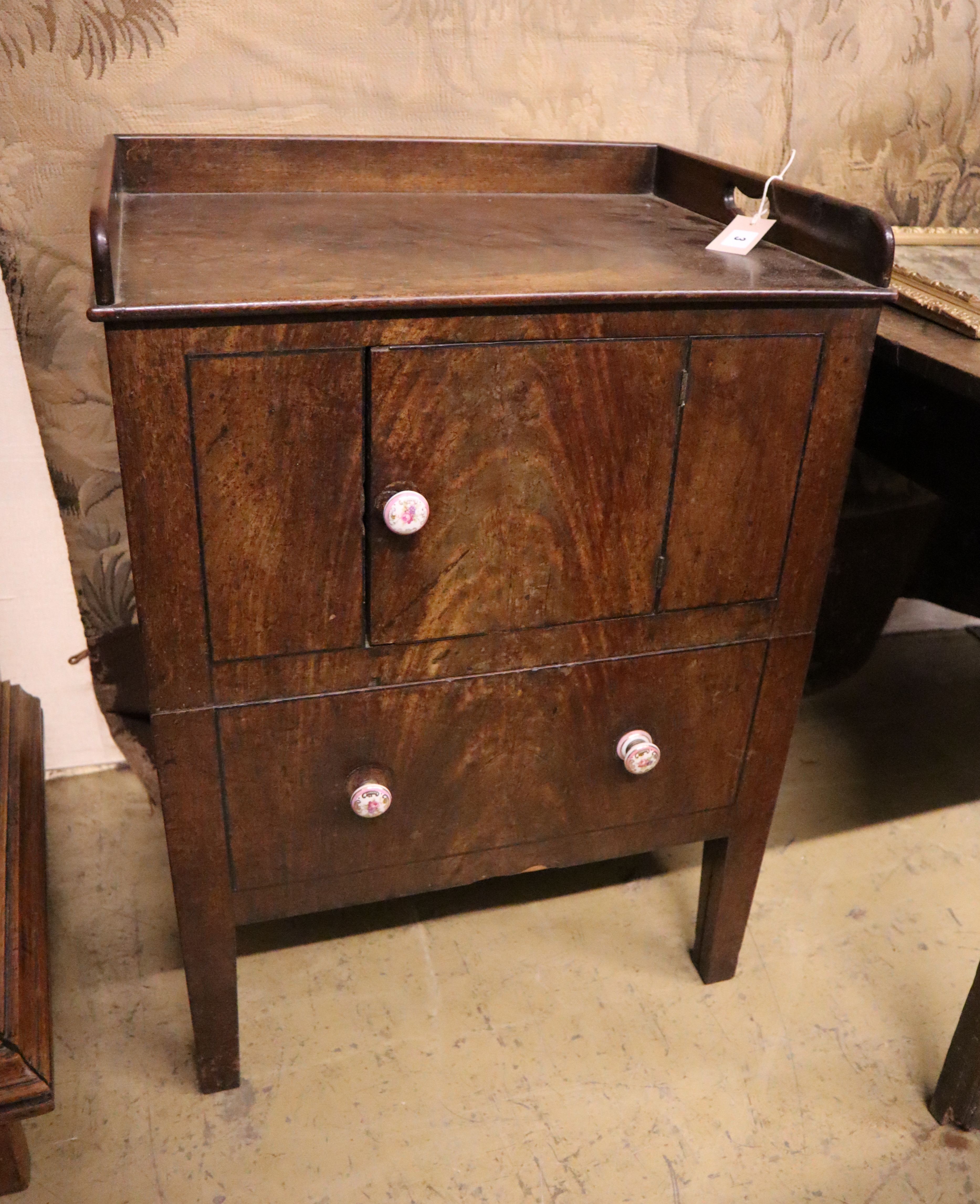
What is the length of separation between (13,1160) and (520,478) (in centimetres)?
80

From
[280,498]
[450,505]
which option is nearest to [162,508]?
[280,498]

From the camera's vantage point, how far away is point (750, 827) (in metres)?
1.20

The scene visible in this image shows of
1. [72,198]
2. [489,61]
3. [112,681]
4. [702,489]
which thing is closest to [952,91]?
[489,61]

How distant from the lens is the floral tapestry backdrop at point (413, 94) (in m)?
1.15

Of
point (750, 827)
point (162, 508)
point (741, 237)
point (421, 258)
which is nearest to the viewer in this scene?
point (162, 508)

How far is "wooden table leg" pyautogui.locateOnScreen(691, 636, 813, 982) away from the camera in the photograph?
110 cm

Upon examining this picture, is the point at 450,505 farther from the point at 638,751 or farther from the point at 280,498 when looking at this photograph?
the point at 638,751

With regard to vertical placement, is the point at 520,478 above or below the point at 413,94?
below

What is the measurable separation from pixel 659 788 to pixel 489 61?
0.86m

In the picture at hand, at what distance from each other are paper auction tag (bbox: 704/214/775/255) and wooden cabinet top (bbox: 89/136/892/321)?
0.01 metres

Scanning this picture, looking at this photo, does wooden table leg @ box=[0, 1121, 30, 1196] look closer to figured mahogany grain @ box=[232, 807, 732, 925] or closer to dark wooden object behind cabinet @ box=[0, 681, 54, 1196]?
dark wooden object behind cabinet @ box=[0, 681, 54, 1196]

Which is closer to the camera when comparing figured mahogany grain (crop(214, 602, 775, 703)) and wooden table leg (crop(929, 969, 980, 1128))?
figured mahogany grain (crop(214, 602, 775, 703))

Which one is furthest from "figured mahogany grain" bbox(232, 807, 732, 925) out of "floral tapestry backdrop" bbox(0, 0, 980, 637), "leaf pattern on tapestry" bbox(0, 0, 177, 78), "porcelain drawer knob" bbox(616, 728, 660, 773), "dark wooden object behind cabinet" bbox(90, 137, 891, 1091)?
"leaf pattern on tapestry" bbox(0, 0, 177, 78)

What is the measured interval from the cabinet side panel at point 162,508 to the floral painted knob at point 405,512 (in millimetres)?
153
